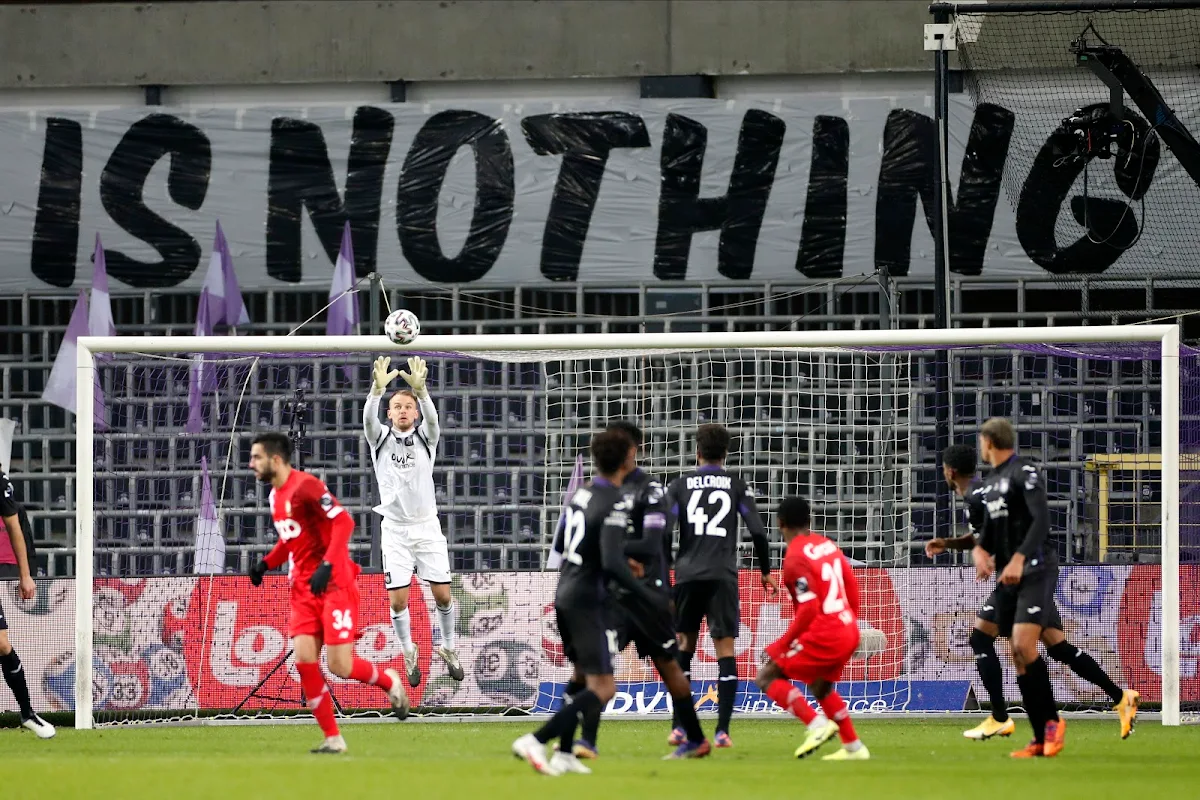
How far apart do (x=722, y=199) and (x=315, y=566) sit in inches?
386

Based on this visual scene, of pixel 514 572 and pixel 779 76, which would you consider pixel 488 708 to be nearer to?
pixel 514 572

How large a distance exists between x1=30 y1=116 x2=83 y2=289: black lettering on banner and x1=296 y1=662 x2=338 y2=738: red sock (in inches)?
416

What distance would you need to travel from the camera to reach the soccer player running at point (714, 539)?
10039 millimetres

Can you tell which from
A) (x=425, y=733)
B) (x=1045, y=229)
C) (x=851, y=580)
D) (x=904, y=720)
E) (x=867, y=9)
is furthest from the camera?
(x=867, y=9)

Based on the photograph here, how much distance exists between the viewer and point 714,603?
10102 millimetres

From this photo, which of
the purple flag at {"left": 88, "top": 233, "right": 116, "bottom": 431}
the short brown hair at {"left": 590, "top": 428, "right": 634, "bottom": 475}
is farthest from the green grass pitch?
the purple flag at {"left": 88, "top": 233, "right": 116, "bottom": 431}

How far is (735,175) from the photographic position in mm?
18156

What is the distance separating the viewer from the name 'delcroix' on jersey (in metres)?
10.1

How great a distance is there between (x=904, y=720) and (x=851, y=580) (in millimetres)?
3697

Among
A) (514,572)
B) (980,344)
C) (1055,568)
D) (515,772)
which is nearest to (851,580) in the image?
(1055,568)

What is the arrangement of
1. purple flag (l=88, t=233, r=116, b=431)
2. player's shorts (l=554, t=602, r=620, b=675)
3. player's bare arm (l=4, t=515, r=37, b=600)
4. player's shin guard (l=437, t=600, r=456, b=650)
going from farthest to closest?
1. purple flag (l=88, t=233, r=116, b=431)
2. player's shin guard (l=437, t=600, r=456, b=650)
3. player's bare arm (l=4, t=515, r=37, b=600)
4. player's shorts (l=554, t=602, r=620, b=675)

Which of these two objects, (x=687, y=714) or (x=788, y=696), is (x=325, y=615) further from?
(x=788, y=696)

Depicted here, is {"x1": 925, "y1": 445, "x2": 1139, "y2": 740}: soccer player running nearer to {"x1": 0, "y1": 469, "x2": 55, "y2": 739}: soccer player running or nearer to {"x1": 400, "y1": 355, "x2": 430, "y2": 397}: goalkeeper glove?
{"x1": 400, "y1": 355, "x2": 430, "y2": 397}: goalkeeper glove

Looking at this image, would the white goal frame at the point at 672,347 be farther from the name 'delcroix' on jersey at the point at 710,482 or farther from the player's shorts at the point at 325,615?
the player's shorts at the point at 325,615
